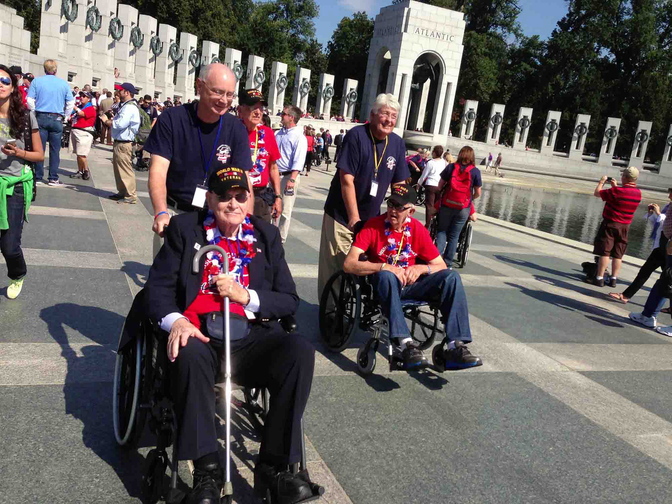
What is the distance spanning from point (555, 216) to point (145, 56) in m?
26.5

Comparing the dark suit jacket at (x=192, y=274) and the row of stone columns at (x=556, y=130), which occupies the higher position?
the row of stone columns at (x=556, y=130)

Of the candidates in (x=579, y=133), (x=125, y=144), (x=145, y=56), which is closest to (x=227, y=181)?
(x=125, y=144)

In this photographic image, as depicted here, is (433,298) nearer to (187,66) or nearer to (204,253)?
(204,253)

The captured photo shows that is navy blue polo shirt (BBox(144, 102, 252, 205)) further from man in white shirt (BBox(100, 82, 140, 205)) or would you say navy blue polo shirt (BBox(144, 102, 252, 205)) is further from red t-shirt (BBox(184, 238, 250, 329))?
man in white shirt (BBox(100, 82, 140, 205))

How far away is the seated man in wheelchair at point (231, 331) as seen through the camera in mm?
2600

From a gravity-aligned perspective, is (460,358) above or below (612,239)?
below

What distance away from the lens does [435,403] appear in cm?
412

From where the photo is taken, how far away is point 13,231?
15.5ft

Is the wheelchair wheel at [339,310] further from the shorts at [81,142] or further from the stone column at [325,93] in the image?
the stone column at [325,93]

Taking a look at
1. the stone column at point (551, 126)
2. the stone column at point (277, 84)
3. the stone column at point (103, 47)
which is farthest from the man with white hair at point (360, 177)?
the stone column at point (551, 126)

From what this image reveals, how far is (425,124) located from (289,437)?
59.9m

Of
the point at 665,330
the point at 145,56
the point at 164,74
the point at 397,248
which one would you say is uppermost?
the point at 145,56

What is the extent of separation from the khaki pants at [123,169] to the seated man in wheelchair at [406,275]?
20.6 ft

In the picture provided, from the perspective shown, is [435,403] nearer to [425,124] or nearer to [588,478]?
[588,478]
